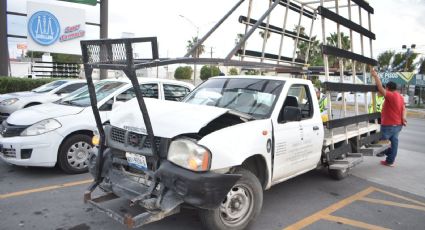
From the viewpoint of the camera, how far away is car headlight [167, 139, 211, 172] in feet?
11.5

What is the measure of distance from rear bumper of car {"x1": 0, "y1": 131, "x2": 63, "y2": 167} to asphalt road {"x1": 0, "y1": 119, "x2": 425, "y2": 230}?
31cm

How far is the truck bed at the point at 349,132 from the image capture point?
5959 millimetres

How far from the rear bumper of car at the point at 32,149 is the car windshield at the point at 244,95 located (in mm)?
2218

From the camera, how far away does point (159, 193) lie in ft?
11.6

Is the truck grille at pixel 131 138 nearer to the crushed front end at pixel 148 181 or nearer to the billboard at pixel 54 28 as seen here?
the crushed front end at pixel 148 181

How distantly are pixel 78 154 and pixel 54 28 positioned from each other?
17.7 m

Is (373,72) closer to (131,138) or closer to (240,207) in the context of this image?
→ (240,207)

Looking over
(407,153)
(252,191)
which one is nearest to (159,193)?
(252,191)

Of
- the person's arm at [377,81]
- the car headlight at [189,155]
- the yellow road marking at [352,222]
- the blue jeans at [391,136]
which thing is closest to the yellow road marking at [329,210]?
the yellow road marking at [352,222]

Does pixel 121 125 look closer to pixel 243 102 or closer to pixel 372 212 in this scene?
pixel 243 102

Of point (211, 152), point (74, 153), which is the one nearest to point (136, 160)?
point (211, 152)

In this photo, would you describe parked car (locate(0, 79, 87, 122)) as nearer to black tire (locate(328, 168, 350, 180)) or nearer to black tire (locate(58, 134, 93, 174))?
black tire (locate(58, 134, 93, 174))

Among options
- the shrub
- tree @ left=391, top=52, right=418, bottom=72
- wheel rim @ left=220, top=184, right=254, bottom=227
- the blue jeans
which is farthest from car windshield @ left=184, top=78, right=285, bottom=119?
tree @ left=391, top=52, right=418, bottom=72

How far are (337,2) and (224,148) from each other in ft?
12.9
